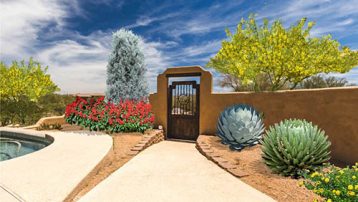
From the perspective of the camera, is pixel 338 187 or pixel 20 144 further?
pixel 20 144

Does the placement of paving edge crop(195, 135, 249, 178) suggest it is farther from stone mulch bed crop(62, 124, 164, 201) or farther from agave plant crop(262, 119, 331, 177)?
stone mulch bed crop(62, 124, 164, 201)

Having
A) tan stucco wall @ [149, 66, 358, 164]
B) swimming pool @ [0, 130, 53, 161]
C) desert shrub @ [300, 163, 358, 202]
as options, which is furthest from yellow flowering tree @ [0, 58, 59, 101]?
desert shrub @ [300, 163, 358, 202]

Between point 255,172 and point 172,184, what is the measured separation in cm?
196

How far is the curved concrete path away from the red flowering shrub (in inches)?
82.4

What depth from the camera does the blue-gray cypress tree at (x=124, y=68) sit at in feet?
36.3

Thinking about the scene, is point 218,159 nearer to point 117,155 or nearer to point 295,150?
point 295,150

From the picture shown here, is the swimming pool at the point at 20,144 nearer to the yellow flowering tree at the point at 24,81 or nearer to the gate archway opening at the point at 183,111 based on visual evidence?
the gate archway opening at the point at 183,111

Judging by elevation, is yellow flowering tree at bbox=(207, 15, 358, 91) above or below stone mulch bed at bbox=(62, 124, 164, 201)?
above

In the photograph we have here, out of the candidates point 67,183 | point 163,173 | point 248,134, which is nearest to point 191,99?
point 248,134

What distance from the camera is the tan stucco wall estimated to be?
21.7 ft

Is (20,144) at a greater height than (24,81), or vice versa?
(24,81)

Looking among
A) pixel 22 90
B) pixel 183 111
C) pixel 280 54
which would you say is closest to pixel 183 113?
pixel 183 111

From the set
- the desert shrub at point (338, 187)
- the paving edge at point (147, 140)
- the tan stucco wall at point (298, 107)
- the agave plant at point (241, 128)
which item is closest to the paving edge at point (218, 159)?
the agave plant at point (241, 128)

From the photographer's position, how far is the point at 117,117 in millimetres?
9945
